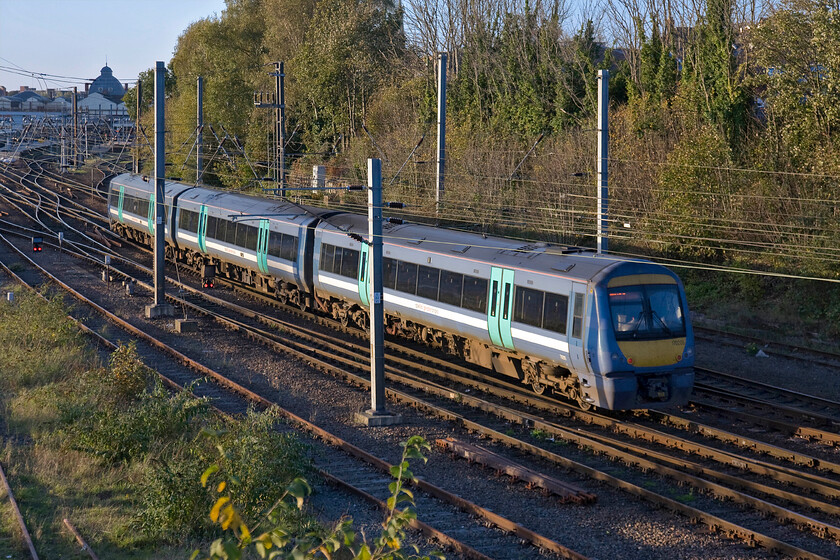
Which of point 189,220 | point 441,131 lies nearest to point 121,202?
point 189,220

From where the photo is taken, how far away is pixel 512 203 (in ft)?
104

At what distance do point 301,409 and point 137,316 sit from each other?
10745mm

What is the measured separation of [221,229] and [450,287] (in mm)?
13023

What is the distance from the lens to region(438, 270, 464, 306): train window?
58.5 feet

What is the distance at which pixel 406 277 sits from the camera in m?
19.8

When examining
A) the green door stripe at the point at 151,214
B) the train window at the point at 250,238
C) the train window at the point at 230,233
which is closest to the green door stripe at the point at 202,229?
the train window at the point at 230,233

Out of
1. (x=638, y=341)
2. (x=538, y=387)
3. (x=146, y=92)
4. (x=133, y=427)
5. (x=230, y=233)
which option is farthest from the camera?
(x=146, y=92)

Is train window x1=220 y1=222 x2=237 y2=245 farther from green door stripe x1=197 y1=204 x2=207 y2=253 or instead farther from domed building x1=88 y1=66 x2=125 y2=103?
domed building x1=88 y1=66 x2=125 y2=103

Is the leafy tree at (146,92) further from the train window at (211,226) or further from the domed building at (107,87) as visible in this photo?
the domed building at (107,87)

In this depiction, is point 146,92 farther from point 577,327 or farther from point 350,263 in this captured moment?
point 577,327

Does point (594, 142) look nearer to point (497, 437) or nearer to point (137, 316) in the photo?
point (137, 316)

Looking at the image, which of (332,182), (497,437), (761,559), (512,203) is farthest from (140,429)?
(332,182)

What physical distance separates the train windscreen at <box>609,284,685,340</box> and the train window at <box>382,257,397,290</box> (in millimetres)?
7048

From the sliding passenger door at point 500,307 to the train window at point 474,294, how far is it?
0.22 metres
